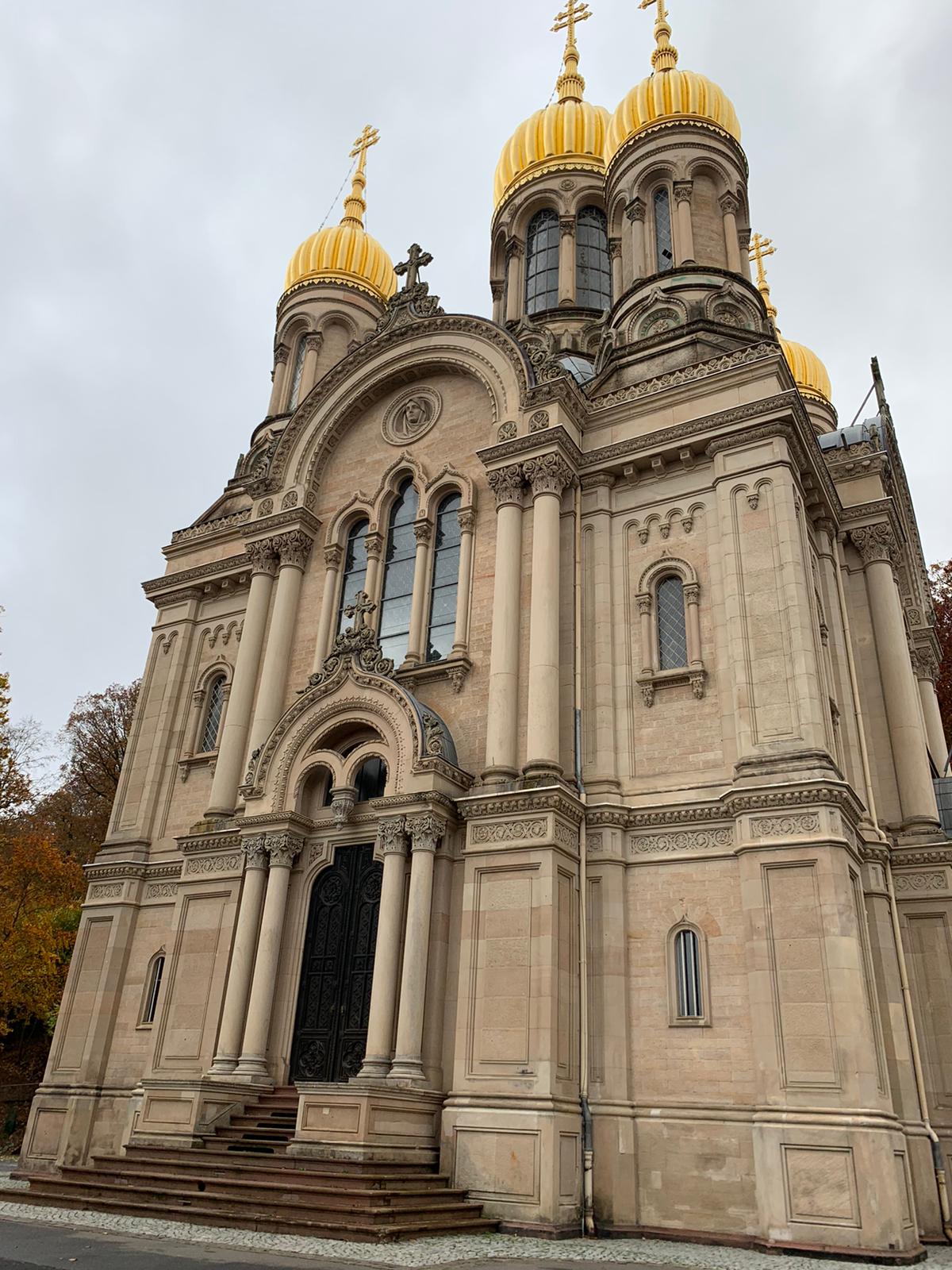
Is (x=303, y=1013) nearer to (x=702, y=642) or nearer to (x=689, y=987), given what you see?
(x=689, y=987)

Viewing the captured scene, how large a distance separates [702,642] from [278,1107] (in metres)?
9.67

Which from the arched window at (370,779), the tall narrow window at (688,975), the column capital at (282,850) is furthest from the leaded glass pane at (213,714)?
the tall narrow window at (688,975)

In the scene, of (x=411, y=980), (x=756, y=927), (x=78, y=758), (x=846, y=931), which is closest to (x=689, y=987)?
(x=756, y=927)

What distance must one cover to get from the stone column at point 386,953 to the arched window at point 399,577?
14.2 feet

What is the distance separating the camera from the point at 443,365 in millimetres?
21172

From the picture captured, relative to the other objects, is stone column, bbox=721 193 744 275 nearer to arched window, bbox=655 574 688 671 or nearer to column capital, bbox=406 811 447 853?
arched window, bbox=655 574 688 671

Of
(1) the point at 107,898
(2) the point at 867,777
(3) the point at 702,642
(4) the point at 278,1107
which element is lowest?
(4) the point at 278,1107

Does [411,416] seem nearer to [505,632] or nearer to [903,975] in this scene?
[505,632]

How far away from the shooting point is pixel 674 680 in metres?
16.4

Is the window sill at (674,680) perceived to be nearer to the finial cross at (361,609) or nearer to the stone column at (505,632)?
the stone column at (505,632)

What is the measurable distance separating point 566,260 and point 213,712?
54.8ft

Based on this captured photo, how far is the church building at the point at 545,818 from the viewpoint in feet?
42.9

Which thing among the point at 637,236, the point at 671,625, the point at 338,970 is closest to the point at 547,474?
the point at 671,625

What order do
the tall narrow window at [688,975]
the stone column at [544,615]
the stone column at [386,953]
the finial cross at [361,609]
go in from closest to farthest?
1. the tall narrow window at [688,975]
2. the stone column at [386,953]
3. the stone column at [544,615]
4. the finial cross at [361,609]
